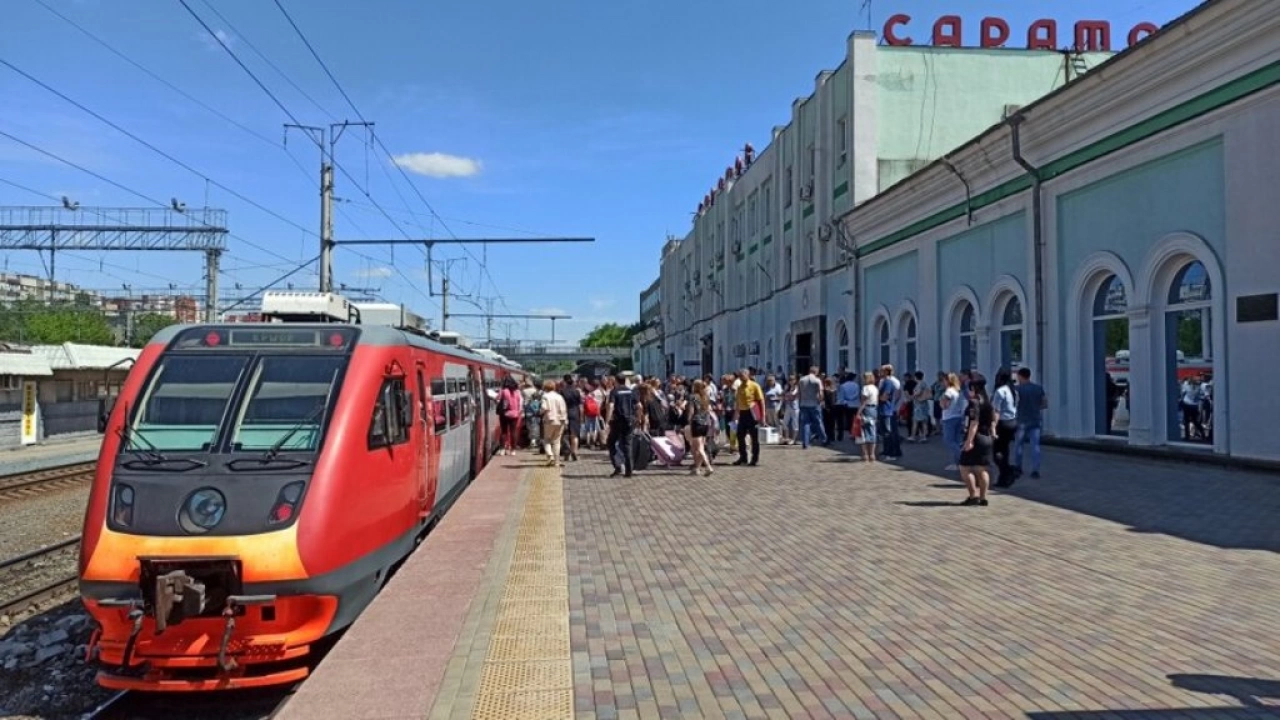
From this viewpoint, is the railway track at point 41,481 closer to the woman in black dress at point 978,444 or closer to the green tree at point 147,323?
the woman in black dress at point 978,444

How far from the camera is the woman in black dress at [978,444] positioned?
9.99m

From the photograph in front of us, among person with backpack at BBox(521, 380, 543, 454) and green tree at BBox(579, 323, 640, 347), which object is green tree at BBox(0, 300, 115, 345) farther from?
green tree at BBox(579, 323, 640, 347)

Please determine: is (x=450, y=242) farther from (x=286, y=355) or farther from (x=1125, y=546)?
(x=1125, y=546)

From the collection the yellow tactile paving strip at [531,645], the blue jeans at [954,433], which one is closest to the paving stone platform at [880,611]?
the yellow tactile paving strip at [531,645]

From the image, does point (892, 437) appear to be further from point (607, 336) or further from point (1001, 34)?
point (607, 336)

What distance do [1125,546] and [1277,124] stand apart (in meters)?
7.26

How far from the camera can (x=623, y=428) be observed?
14.1 meters

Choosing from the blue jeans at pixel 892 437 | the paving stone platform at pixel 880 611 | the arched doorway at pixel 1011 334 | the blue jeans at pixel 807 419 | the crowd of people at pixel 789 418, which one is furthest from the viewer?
the arched doorway at pixel 1011 334

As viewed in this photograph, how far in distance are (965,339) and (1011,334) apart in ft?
8.11

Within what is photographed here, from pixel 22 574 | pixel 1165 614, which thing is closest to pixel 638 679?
pixel 1165 614

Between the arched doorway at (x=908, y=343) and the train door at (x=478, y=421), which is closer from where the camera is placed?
the train door at (x=478, y=421)

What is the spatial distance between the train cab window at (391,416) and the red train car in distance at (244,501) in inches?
0.7

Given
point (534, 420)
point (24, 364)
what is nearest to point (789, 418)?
point (534, 420)

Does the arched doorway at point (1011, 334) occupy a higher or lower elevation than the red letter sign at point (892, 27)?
lower
